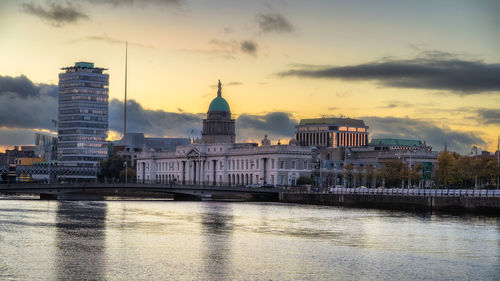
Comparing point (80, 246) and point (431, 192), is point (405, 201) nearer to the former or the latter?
point (431, 192)

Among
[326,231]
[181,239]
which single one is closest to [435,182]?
[326,231]

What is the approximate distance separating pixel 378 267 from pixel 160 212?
217 feet

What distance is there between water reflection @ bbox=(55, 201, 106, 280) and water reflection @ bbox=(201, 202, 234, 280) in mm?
7554

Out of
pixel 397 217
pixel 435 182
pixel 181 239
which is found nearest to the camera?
pixel 181 239

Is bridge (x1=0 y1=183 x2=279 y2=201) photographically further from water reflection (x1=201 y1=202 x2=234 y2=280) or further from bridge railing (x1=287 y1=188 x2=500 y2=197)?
water reflection (x1=201 y1=202 x2=234 y2=280)

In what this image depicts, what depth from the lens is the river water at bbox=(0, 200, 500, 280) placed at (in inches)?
2360

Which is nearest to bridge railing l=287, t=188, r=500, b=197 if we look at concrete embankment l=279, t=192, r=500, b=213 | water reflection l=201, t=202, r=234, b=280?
concrete embankment l=279, t=192, r=500, b=213

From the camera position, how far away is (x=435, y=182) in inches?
7347

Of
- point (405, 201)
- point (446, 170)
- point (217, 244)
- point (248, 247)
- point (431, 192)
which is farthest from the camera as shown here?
point (446, 170)

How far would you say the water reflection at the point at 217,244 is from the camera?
60.8 metres

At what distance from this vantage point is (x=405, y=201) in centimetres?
13038

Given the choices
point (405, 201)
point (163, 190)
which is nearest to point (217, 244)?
point (405, 201)

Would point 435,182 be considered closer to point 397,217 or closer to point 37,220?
point 397,217

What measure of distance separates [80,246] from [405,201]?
6787cm
